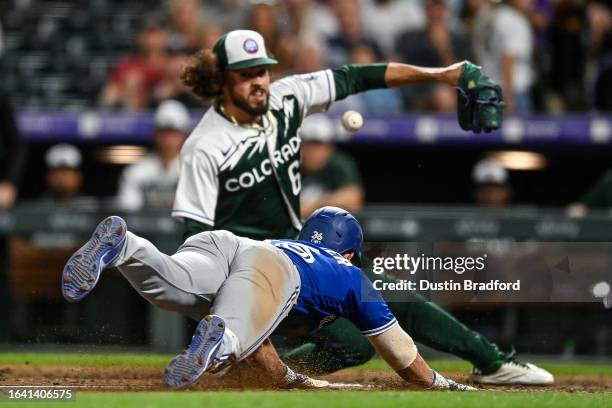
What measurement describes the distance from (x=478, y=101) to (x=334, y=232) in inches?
45.7

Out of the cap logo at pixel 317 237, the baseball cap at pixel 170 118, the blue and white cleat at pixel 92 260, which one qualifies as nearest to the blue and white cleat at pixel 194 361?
the blue and white cleat at pixel 92 260

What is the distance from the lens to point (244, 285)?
18.8ft

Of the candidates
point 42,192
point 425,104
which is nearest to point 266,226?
point 425,104

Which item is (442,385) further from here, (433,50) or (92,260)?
(433,50)

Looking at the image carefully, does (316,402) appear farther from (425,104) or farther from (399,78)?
(425,104)

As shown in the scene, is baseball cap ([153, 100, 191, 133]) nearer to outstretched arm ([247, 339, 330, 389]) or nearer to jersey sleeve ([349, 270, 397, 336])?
outstretched arm ([247, 339, 330, 389])

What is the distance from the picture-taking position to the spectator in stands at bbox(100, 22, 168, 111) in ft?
39.3

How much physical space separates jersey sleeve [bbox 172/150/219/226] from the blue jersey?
0.74 metres

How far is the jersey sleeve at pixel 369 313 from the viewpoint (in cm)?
594

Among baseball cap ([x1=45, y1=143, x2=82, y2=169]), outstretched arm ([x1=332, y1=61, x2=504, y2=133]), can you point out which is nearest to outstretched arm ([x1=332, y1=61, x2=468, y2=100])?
outstretched arm ([x1=332, y1=61, x2=504, y2=133])

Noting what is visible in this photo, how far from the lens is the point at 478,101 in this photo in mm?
6828

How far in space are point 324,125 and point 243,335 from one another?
5.50 m

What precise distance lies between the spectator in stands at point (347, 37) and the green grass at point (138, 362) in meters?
4.10

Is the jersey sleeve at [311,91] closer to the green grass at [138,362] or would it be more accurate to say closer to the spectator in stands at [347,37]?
the green grass at [138,362]
